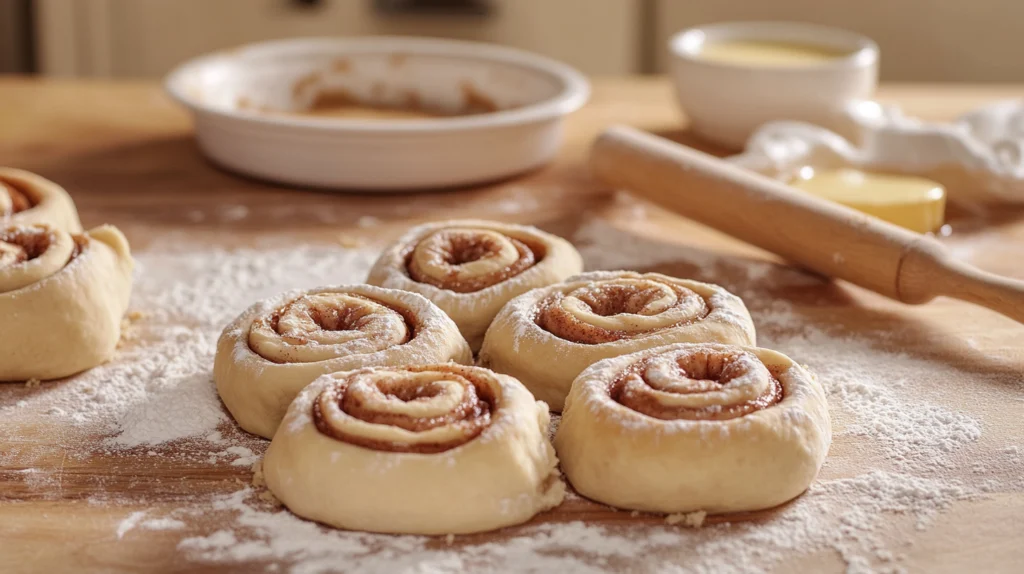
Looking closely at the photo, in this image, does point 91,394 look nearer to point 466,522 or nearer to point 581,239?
point 466,522

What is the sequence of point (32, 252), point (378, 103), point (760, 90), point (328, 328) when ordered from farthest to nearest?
point (378, 103) → point (760, 90) → point (32, 252) → point (328, 328)

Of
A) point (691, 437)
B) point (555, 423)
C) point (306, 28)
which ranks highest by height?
point (306, 28)

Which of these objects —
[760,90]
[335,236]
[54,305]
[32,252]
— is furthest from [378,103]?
[54,305]

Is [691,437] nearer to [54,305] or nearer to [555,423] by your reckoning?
[555,423]

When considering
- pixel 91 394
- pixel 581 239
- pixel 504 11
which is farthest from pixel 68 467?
pixel 504 11

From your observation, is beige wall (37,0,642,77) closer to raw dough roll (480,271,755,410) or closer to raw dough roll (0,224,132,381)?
raw dough roll (0,224,132,381)
